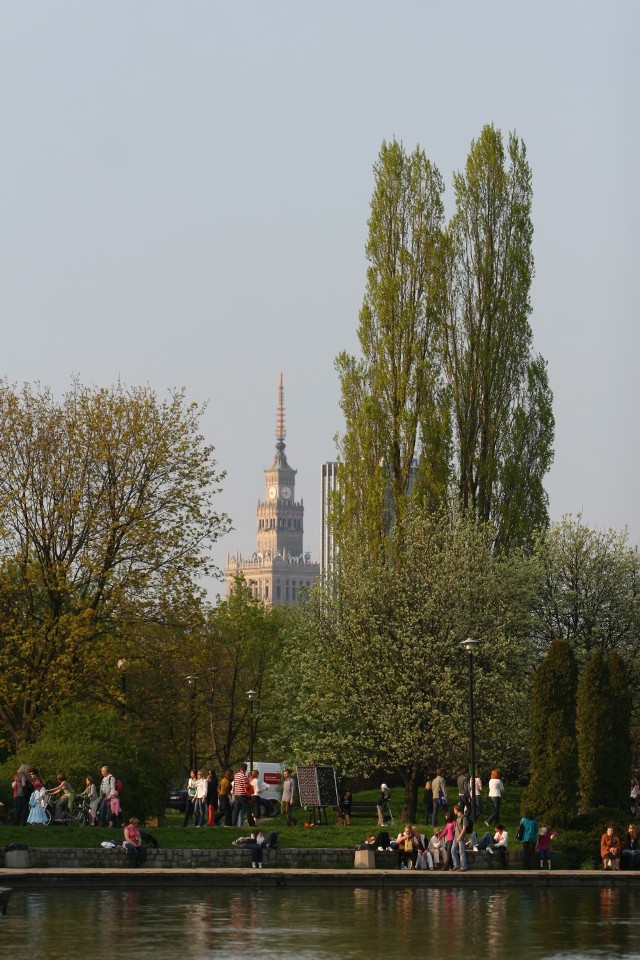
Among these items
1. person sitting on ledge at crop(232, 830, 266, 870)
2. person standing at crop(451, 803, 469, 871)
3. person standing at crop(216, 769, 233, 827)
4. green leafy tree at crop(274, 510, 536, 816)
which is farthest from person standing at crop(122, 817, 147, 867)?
green leafy tree at crop(274, 510, 536, 816)

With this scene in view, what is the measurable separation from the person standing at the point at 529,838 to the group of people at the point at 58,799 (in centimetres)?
960

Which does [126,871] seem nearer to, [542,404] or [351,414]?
[351,414]

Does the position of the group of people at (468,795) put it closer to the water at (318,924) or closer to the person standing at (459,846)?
the person standing at (459,846)

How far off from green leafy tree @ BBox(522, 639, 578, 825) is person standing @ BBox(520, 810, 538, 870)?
440 centimetres

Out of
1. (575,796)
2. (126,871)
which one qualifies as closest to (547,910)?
(126,871)

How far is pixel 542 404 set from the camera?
60.6 metres

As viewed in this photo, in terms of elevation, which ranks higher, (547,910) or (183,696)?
(183,696)

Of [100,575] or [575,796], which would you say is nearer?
[575,796]

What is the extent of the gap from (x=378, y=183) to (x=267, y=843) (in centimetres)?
3226

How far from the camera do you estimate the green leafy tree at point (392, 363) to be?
187ft

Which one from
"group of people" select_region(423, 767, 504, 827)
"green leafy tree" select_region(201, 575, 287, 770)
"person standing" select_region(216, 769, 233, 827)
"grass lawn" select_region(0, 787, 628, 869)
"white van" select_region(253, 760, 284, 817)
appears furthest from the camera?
"green leafy tree" select_region(201, 575, 287, 770)

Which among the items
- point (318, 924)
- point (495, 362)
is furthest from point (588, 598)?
point (318, 924)

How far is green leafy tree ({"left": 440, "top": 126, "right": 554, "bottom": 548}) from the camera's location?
58938 millimetres

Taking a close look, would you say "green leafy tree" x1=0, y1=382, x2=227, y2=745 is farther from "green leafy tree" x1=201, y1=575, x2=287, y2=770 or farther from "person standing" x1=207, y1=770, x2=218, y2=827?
"green leafy tree" x1=201, y1=575, x2=287, y2=770
